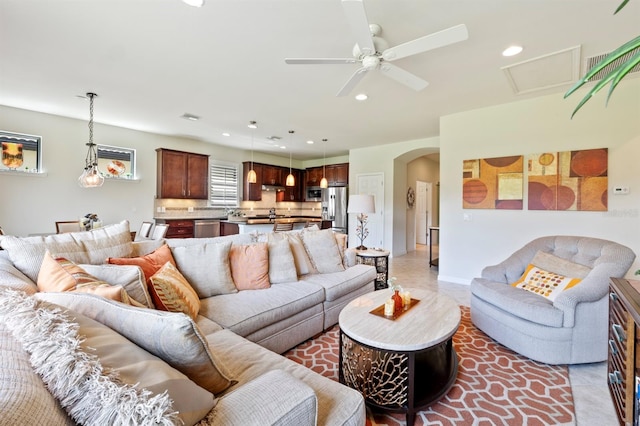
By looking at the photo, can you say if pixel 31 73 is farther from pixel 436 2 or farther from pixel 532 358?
pixel 532 358

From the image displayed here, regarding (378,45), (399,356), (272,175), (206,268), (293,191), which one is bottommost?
(399,356)

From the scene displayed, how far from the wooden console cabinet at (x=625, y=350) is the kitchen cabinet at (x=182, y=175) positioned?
6723 mm

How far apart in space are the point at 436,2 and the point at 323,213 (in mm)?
6298

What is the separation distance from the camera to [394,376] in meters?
1.62

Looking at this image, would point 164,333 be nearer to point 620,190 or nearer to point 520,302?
point 520,302

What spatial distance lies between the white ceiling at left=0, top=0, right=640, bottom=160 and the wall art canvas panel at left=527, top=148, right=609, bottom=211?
0.85 m

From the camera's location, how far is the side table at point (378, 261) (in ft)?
12.0

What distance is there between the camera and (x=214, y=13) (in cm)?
217

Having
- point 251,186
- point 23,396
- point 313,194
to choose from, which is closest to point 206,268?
point 23,396

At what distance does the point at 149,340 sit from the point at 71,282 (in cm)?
85

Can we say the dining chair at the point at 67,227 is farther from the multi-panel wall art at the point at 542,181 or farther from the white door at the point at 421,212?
the white door at the point at 421,212

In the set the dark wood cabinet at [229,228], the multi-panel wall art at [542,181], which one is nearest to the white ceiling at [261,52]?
the multi-panel wall art at [542,181]

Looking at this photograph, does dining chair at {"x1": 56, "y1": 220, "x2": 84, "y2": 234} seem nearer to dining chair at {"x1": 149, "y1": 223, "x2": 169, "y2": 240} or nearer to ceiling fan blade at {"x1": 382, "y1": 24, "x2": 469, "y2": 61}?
dining chair at {"x1": 149, "y1": 223, "x2": 169, "y2": 240}

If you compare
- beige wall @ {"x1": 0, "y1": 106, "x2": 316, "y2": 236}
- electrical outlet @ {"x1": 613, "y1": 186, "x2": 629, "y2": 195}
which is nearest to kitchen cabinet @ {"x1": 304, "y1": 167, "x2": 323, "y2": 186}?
beige wall @ {"x1": 0, "y1": 106, "x2": 316, "y2": 236}
